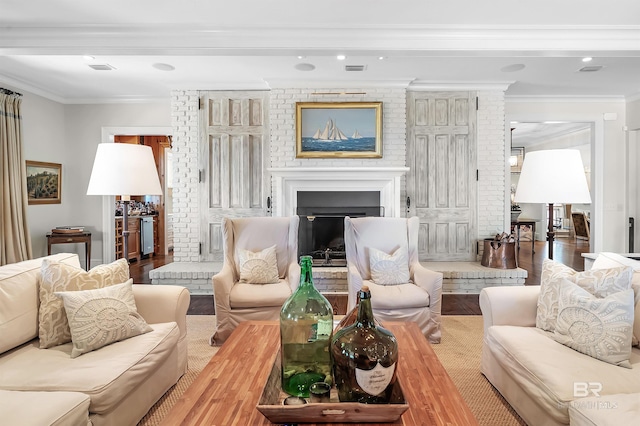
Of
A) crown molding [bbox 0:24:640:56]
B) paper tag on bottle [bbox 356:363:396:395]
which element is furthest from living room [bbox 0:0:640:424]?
paper tag on bottle [bbox 356:363:396:395]

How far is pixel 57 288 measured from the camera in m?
1.92

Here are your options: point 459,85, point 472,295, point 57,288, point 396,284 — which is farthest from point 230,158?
point 472,295

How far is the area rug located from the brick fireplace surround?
1217mm

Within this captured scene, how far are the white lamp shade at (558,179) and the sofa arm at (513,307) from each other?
1.95 feet

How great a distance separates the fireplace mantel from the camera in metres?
4.79

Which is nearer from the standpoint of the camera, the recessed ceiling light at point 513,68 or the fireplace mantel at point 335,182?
the recessed ceiling light at point 513,68

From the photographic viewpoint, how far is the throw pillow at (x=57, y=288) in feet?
6.06

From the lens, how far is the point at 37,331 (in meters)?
1.92

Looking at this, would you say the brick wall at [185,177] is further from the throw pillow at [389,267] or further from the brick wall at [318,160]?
the throw pillow at [389,267]

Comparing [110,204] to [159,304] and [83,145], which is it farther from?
[159,304]

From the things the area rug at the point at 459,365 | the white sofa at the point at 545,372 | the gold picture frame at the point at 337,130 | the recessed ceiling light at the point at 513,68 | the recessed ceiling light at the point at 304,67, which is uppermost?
the recessed ceiling light at the point at 304,67

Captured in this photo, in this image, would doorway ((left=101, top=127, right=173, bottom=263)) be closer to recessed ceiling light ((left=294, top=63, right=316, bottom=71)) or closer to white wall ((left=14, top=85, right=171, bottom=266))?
white wall ((left=14, top=85, right=171, bottom=266))

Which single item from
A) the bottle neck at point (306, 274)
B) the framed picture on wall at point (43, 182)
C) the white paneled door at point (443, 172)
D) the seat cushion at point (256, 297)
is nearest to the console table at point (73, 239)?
the framed picture on wall at point (43, 182)

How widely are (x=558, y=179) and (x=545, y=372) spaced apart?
1.28 meters
